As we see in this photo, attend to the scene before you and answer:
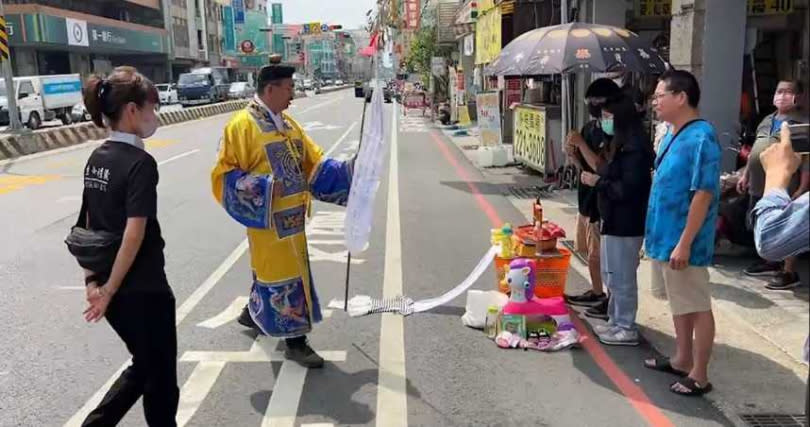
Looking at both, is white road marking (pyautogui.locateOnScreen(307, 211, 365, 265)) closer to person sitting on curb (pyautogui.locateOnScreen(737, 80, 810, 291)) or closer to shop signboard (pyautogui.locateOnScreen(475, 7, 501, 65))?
person sitting on curb (pyautogui.locateOnScreen(737, 80, 810, 291))

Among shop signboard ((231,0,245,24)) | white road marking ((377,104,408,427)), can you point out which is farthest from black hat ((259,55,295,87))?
shop signboard ((231,0,245,24))

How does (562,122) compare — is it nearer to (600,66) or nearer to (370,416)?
(600,66)

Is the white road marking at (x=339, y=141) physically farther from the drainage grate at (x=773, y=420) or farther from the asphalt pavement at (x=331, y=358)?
the drainage grate at (x=773, y=420)

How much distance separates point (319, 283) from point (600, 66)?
3.26m

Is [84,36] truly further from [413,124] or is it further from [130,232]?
[130,232]

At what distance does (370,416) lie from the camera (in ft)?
12.1

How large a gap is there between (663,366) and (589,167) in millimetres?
1506

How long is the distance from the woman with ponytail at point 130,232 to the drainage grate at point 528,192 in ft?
26.3

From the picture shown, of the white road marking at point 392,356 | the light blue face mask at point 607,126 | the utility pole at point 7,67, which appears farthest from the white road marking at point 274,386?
the utility pole at point 7,67

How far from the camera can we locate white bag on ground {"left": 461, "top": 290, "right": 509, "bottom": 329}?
16.2 ft

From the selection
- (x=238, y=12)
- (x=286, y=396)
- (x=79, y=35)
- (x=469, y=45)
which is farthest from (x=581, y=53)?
(x=238, y=12)

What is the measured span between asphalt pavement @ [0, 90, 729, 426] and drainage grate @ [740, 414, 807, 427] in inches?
5.5

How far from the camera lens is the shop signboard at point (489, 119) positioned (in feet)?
46.4

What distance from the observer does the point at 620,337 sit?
183 inches
